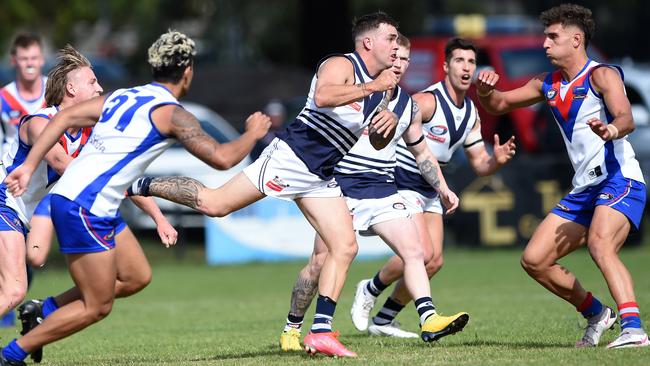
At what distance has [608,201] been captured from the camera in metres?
8.09

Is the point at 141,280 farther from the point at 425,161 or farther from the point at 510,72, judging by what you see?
the point at 510,72

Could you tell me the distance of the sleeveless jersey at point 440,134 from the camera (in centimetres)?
983

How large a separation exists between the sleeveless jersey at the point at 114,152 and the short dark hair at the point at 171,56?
0.12 meters

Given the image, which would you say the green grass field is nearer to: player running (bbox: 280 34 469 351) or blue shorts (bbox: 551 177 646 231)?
player running (bbox: 280 34 469 351)

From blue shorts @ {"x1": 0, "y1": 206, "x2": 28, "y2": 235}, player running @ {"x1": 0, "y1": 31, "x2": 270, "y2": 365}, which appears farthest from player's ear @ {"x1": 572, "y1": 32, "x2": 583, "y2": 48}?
blue shorts @ {"x1": 0, "y1": 206, "x2": 28, "y2": 235}

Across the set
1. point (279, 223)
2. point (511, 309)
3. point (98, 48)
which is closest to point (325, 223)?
point (511, 309)

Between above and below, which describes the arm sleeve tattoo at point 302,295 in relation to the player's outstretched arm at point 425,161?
below

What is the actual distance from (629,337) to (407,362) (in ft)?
5.20

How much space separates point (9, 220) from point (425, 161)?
3.22 meters

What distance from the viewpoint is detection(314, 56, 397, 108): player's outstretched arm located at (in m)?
7.79

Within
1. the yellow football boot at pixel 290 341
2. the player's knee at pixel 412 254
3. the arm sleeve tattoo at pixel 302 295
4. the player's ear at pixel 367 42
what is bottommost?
the yellow football boot at pixel 290 341

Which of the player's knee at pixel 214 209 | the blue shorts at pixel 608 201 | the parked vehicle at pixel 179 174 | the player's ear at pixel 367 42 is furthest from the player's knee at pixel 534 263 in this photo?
the parked vehicle at pixel 179 174

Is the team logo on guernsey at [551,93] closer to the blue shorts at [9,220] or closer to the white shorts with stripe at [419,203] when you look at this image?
the white shorts with stripe at [419,203]

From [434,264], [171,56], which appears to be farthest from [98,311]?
[434,264]
